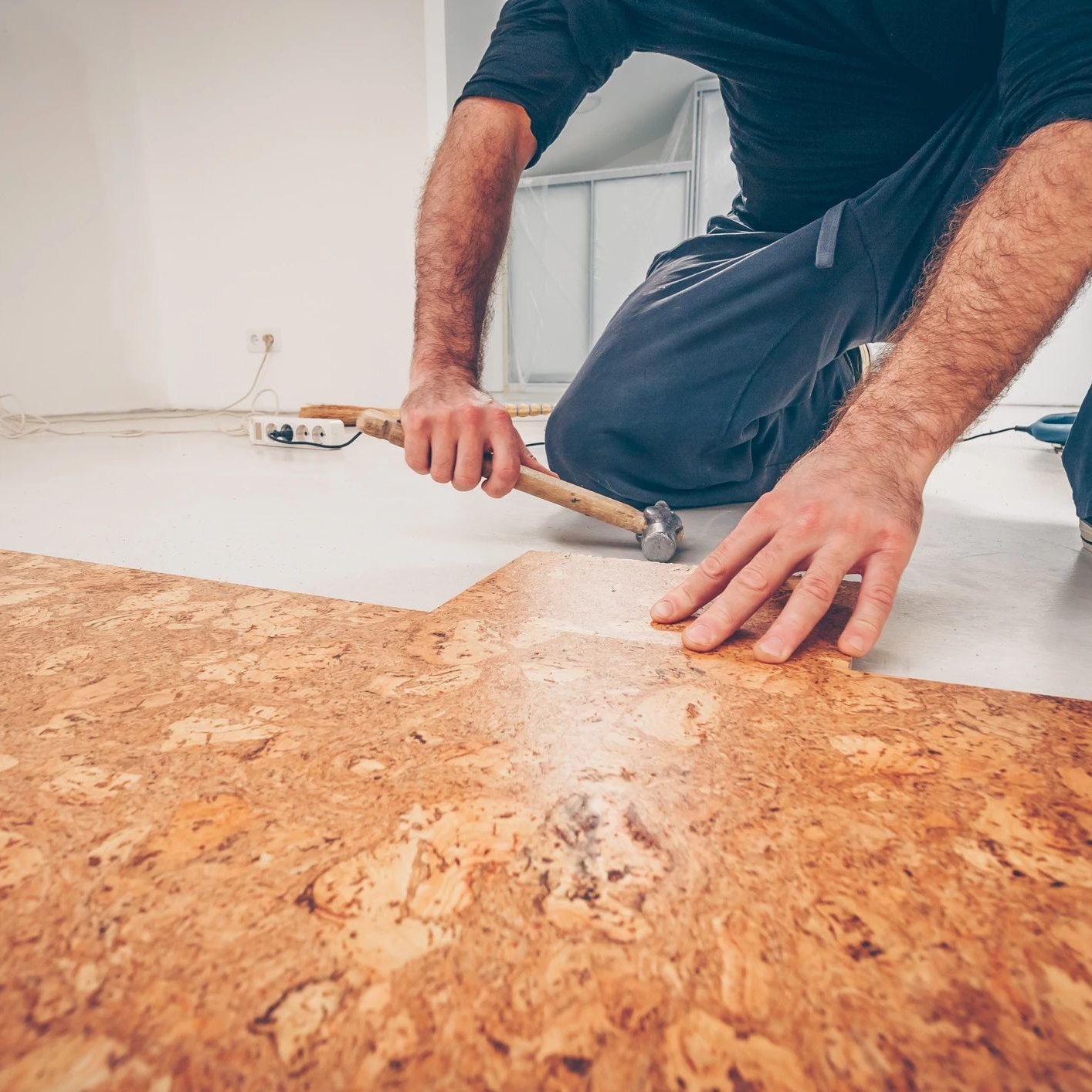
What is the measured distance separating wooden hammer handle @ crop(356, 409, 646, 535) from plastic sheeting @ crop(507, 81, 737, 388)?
133 inches

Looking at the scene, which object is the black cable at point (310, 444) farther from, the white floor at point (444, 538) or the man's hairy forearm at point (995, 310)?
the man's hairy forearm at point (995, 310)

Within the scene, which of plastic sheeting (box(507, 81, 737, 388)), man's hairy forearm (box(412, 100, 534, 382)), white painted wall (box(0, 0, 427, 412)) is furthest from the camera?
plastic sheeting (box(507, 81, 737, 388))

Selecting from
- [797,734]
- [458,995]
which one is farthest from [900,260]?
[458,995]

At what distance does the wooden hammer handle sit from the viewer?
1.12 meters

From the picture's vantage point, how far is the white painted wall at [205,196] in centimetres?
318

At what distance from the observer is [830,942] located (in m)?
0.40

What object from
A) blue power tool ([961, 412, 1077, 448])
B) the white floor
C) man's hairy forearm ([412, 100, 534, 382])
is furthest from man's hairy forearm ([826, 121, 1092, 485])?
blue power tool ([961, 412, 1077, 448])

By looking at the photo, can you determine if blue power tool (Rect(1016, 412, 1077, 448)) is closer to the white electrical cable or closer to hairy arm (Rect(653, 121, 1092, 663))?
hairy arm (Rect(653, 121, 1092, 663))

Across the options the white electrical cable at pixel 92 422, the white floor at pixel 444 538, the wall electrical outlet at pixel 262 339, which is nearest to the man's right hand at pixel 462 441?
the white floor at pixel 444 538

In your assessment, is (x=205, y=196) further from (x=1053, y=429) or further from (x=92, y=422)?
(x=1053, y=429)

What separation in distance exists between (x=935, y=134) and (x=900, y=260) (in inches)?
8.2

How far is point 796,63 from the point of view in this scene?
1.28 meters

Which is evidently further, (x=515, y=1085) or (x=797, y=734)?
(x=797, y=734)

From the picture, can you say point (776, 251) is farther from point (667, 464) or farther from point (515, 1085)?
point (515, 1085)
